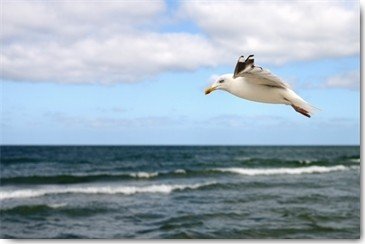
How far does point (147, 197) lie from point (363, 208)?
3.50 m

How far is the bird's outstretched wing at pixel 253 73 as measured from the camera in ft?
3.06

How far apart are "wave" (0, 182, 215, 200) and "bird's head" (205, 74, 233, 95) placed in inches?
227

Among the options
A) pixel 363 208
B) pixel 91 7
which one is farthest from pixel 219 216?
pixel 91 7

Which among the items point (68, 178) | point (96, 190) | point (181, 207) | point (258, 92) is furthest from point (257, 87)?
point (68, 178)

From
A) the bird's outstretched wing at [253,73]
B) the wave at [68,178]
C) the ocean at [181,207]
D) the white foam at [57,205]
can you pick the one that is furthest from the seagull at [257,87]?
the wave at [68,178]

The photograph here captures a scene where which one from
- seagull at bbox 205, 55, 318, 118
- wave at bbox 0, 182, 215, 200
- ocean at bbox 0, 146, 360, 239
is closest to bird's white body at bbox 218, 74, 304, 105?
seagull at bbox 205, 55, 318, 118

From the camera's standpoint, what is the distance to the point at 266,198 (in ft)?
19.9

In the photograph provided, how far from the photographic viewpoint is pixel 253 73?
947 millimetres

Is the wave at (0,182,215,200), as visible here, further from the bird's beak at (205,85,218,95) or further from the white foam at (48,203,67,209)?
the bird's beak at (205,85,218,95)

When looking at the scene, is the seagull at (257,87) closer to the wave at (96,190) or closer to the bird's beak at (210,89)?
the bird's beak at (210,89)

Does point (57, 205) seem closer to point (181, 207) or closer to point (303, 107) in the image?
point (181, 207)

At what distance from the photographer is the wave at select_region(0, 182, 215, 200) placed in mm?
6645

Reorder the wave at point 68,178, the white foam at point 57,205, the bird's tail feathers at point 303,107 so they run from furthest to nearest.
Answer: the wave at point 68,178 → the white foam at point 57,205 → the bird's tail feathers at point 303,107

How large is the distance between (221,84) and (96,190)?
6.26 meters
